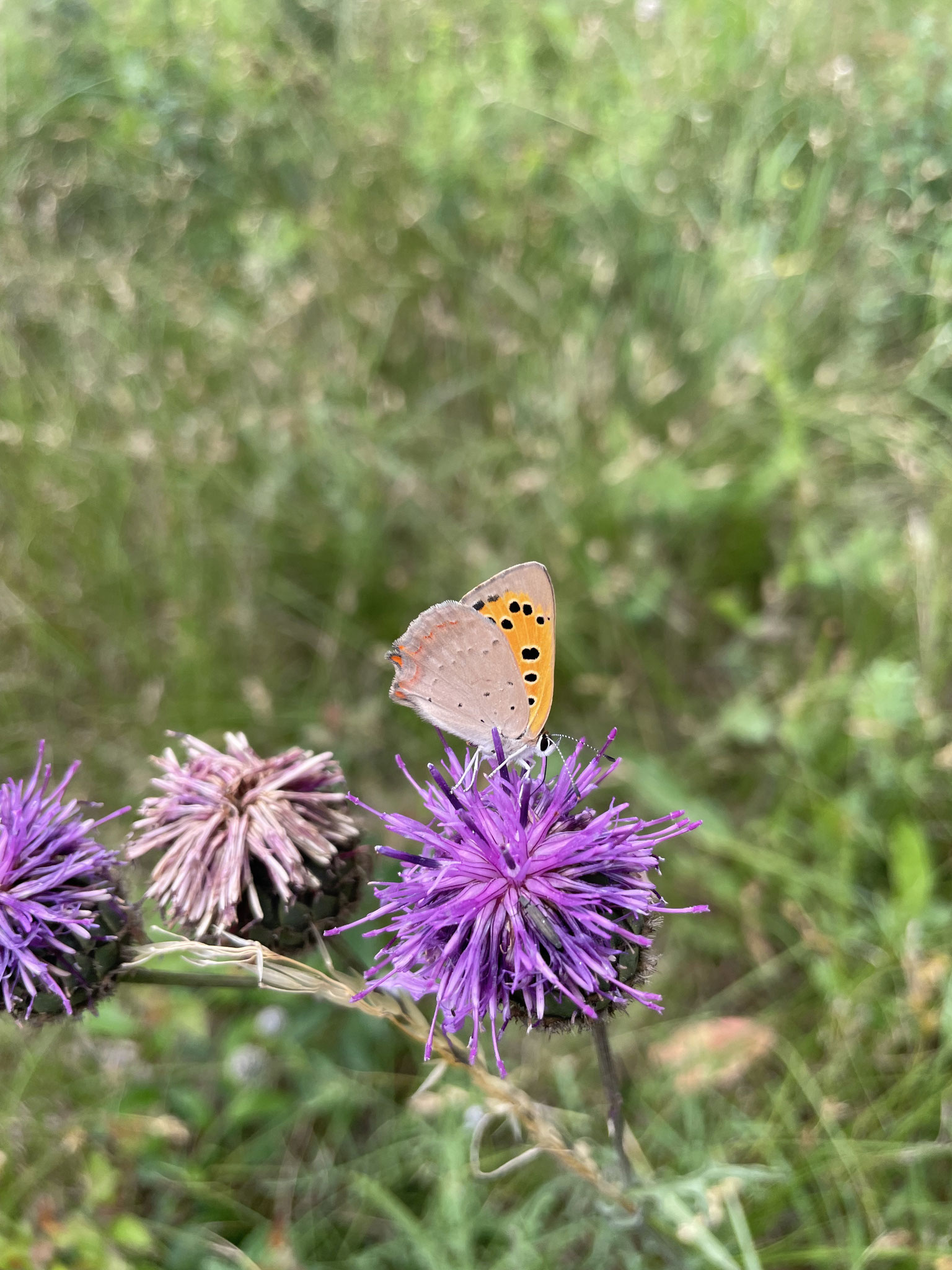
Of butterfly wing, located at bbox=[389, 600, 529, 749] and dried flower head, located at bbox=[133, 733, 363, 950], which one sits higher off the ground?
butterfly wing, located at bbox=[389, 600, 529, 749]

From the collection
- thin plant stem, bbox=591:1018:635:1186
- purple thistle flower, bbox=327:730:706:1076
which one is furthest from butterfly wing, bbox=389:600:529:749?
thin plant stem, bbox=591:1018:635:1186

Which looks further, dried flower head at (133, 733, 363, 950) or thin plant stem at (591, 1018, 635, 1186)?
dried flower head at (133, 733, 363, 950)

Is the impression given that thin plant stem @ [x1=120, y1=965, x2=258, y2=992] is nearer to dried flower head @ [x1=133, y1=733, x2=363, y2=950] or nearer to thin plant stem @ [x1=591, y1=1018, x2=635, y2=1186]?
dried flower head @ [x1=133, y1=733, x2=363, y2=950]

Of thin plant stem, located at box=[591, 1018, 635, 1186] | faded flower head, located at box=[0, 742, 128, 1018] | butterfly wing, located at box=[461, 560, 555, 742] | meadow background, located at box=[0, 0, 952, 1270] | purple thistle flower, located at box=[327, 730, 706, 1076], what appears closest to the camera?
purple thistle flower, located at box=[327, 730, 706, 1076]

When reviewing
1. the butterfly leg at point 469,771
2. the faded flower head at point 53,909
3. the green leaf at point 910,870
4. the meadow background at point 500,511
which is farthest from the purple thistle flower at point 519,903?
the green leaf at point 910,870

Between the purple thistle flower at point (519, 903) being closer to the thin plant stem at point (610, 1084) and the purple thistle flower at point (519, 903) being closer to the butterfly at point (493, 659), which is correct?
the thin plant stem at point (610, 1084)

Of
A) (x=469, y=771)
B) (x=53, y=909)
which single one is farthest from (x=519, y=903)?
(x=53, y=909)

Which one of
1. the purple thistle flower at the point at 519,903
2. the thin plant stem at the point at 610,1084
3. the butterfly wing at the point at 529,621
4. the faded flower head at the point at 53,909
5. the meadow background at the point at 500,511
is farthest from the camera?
the meadow background at the point at 500,511
